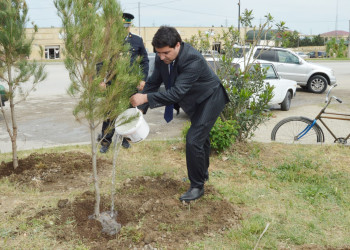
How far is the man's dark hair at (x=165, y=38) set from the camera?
364 cm

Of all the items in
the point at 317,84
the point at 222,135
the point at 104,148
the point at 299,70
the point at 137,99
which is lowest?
the point at 104,148

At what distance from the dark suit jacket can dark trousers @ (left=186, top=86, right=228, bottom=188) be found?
0.05m

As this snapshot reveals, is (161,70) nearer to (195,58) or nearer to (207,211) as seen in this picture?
(195,58)

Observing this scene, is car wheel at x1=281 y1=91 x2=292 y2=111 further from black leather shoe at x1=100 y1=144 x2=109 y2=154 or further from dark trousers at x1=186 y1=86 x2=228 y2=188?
dark trousers at x1=186 y1=86 x2=228 y2=188

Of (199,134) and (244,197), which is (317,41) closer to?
A: (244,197)

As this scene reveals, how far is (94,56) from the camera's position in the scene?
3.16 m

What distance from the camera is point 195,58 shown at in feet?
12.9

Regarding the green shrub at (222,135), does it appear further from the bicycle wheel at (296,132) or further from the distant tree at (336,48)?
the distant tree at (336,48)

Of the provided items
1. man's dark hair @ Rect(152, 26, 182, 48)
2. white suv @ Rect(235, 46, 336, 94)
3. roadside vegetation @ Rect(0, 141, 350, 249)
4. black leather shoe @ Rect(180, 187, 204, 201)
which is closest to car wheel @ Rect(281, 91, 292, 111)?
white suv @ Rect(235, 46, 336, 94)

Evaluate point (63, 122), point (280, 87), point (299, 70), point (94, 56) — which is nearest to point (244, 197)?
point (94, 56)

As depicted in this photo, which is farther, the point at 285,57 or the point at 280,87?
the point at 285,57

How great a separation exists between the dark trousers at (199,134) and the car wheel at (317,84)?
38.8ft

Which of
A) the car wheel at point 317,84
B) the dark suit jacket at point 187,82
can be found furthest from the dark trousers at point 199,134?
the car wheel at point 317,84

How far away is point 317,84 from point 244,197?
11.9m
